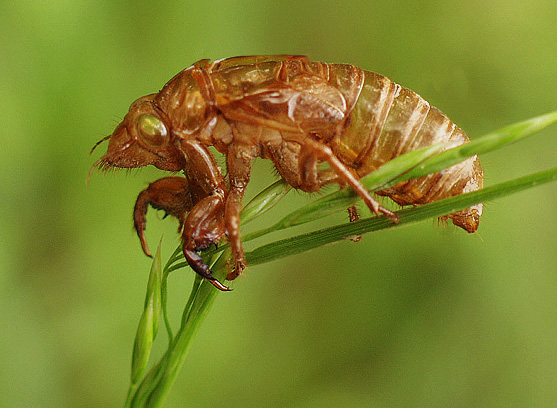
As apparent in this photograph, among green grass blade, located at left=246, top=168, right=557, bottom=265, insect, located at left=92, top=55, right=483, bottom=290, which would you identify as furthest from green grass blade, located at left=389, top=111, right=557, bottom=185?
insect, located at left=92, top=55, right=483, bottom=290

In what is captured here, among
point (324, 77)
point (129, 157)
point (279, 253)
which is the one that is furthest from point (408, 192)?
point (129, 157)

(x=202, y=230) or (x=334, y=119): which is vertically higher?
(x=334, y=119)

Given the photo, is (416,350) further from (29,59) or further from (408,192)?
(29,59)

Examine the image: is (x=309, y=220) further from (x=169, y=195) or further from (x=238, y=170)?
(x=169, y=195)

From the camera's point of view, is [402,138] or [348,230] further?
[402,138]

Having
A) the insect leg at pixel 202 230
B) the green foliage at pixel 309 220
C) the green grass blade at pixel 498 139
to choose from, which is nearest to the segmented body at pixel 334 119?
the insect leg at pixel 202 230

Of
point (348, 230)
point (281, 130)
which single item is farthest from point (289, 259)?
point (348, 230)

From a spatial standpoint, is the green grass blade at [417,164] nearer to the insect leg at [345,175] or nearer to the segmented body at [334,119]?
the insect leg at [345,175]
